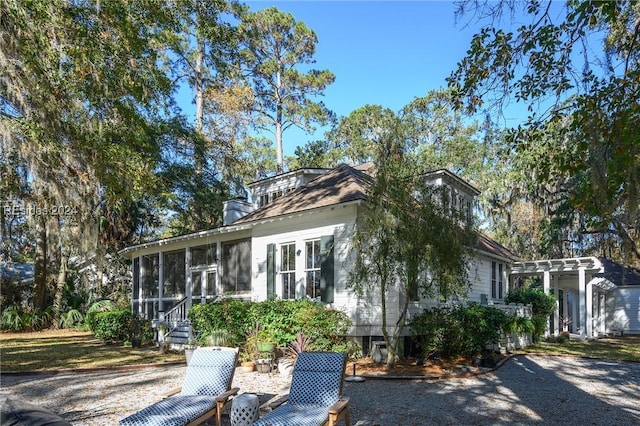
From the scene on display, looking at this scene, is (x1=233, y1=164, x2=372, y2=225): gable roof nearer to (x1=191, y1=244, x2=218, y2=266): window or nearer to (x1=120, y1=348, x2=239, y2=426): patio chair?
(x1=191, y1=244, x2=218, y2=266): window

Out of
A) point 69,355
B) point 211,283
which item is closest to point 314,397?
point 69,355

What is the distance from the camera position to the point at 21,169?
1047 cm

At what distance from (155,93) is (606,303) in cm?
2363

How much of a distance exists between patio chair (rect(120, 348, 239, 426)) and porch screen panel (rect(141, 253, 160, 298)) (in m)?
13.4

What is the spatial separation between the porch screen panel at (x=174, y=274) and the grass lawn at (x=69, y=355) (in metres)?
2.71

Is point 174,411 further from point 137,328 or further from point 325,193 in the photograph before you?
point 137,328

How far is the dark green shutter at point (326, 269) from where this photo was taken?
12.6 m

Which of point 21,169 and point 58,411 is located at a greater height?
point 21,169

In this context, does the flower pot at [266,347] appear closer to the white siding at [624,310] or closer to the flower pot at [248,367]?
the flower pot at [248,367]

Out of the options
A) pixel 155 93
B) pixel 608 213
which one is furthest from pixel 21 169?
pixel 608 213

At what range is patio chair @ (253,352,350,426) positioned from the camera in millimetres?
5098

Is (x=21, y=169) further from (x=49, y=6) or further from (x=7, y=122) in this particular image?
(x=49, y=6)

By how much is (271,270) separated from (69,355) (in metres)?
5.99

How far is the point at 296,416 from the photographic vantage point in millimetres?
5223
